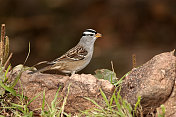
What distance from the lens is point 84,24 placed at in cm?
1001

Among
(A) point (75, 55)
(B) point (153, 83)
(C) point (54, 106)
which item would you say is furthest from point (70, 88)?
(A) point (75, 55)

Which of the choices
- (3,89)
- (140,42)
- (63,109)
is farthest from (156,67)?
(140,42)

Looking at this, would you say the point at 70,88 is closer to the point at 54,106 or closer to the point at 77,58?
the point at 54,106

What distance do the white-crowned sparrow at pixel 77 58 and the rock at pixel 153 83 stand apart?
1.67 m

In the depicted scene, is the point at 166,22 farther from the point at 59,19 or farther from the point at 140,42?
the point at 59,19

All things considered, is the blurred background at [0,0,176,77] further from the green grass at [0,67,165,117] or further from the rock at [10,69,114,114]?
the green grass at [0,67,165,117]

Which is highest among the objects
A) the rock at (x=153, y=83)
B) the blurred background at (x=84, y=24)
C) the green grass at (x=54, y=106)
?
the blurred background at (x=84, y=24)

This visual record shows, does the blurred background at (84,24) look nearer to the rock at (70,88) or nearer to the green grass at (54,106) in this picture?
the rock at (70,88)

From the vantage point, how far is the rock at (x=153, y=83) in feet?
12.9

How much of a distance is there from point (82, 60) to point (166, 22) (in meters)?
4.43

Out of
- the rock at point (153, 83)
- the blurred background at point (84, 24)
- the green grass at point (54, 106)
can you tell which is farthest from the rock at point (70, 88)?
the blurred background at point (84, 24)

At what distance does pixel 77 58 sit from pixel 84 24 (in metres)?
4.19

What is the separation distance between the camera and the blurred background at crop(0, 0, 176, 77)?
9.61 m

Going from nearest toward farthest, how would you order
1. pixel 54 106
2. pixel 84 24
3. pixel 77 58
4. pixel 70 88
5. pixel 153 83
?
pixel 153 83 → pixel 54 106 → pixel 70 88 → pixel 77 58 → pixel 84 24
